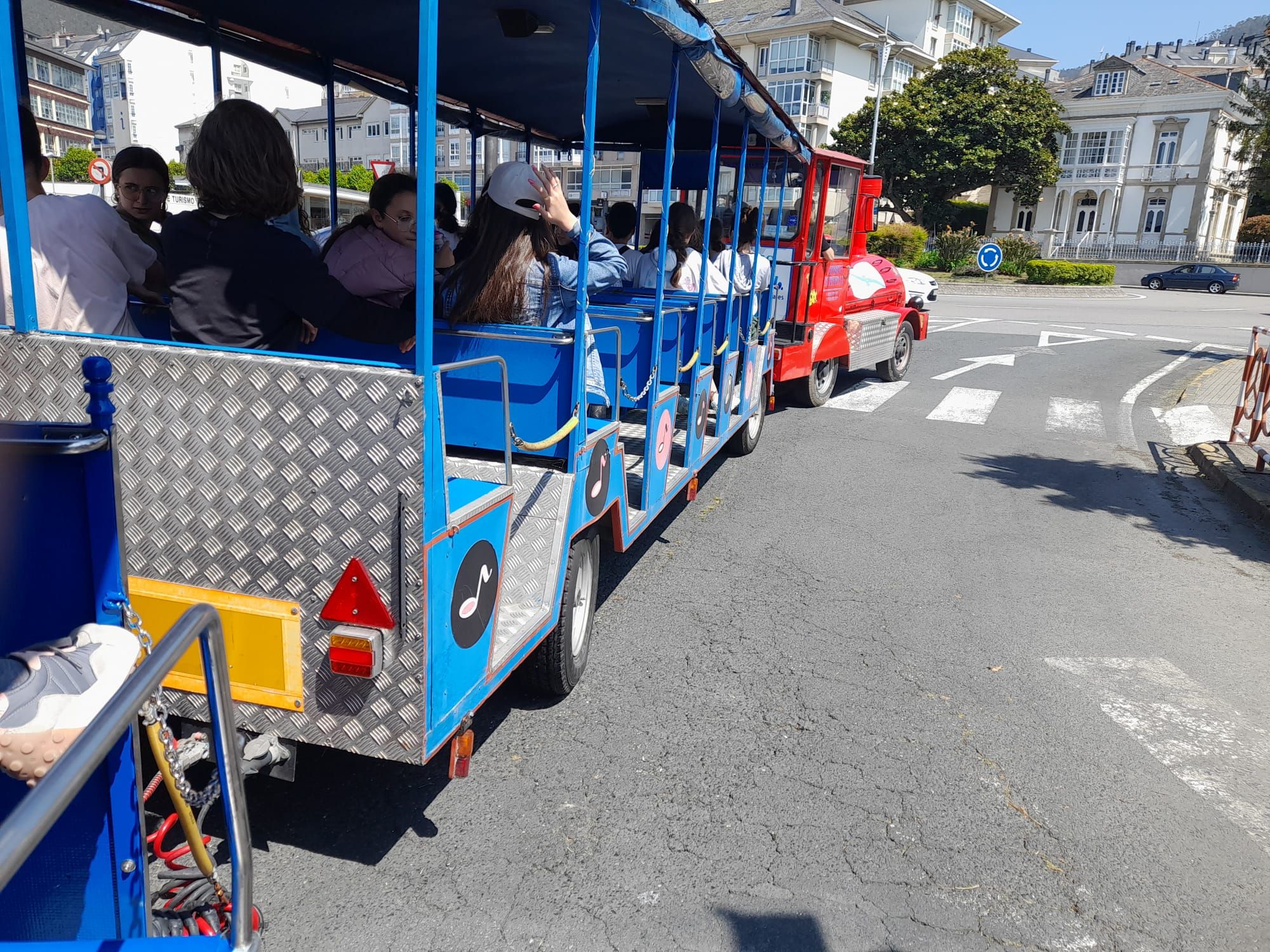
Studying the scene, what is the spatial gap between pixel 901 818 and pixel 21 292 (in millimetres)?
3251

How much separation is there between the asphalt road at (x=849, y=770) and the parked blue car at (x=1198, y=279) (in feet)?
125

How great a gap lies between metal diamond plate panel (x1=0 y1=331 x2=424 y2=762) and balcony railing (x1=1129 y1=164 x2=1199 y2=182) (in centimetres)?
6045

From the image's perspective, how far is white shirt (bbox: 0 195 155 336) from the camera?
2.83 metres

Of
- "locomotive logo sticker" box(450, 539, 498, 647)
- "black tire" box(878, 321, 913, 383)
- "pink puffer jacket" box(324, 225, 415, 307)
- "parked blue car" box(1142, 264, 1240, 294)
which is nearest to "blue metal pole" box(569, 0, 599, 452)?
"pink puffer jacket" box(324, 225, 415, 307)

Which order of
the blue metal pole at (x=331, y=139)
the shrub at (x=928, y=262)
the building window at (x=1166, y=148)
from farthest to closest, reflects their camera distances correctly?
the building window at (x=1166, y=148), the shrub at (x=928, y=262), the blue metal pole at (x=331, y=139)

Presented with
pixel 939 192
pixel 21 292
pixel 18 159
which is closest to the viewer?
pixel 18 159

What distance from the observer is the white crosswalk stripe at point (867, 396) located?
1070 cm

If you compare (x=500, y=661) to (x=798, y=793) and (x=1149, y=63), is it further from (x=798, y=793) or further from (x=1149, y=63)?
(x=1149, y=63)

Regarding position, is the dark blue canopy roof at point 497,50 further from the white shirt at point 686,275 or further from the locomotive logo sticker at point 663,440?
the locomotive logo sticker at point 663,440

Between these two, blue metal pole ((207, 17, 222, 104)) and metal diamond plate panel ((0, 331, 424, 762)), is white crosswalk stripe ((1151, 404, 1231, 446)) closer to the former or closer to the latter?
blue metal pole ((207, 17, 222, 104))

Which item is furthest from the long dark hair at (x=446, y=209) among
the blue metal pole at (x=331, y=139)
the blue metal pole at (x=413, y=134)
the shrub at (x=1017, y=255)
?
the shrub at (x=1017, y=255)

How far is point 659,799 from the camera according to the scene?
3254 mm

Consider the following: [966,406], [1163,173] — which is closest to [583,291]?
[966,406]

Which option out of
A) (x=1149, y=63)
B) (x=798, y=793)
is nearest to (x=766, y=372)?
(x=798, y=793)
